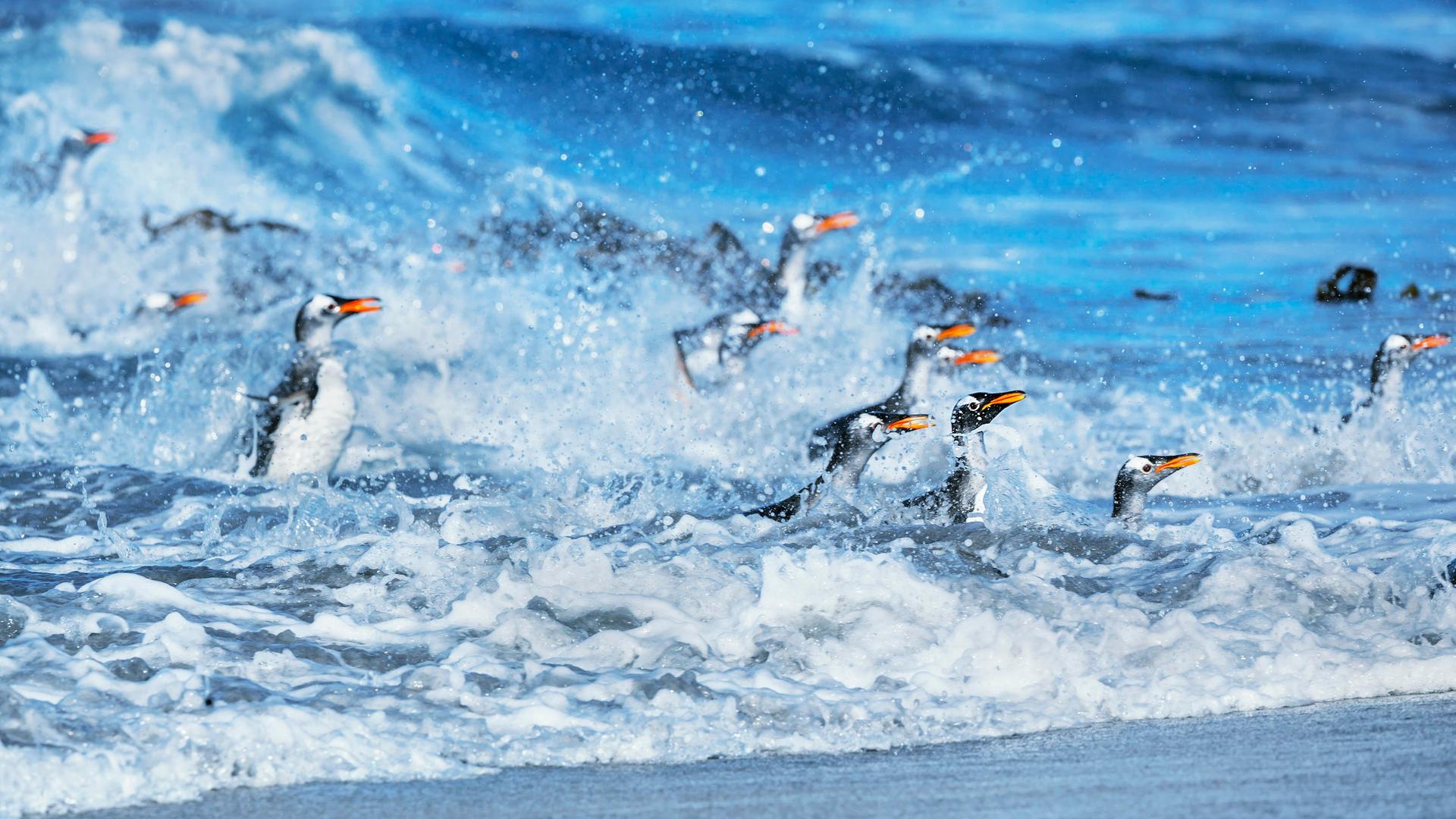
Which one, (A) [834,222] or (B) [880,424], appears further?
(A) [834,222]

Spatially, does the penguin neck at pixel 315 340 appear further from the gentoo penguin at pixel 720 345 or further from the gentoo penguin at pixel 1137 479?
the gentoo penguin at pixel 1137 479

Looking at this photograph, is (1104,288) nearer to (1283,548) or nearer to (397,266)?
(397,266)

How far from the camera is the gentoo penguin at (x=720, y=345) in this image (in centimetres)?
1025

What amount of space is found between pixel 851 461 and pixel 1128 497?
104cm

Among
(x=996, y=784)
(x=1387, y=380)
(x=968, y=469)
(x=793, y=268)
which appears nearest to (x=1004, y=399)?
(x=968, y=469)

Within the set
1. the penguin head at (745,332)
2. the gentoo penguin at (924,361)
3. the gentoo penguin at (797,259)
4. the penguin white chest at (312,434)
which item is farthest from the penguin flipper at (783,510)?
the gentoo penguin at (797,259)

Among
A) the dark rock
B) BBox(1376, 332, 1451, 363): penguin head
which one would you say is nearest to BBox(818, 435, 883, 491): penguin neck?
BBox(1376, 332, 1451, 363): penguin head

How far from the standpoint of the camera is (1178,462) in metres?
5.56

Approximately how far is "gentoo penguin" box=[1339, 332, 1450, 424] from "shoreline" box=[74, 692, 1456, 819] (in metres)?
6.65

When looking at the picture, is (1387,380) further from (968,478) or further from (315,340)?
(315,340)

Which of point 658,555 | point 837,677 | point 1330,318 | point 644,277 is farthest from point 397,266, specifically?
point 837,677

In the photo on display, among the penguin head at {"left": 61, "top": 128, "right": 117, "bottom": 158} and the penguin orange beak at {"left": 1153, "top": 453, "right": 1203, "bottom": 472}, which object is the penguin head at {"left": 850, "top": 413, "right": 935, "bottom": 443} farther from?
the penguin head at {"left": 61, "top": 128, "right": 117, "bottom": 158}

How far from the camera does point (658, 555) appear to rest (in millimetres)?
4242

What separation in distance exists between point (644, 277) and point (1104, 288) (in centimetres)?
386
